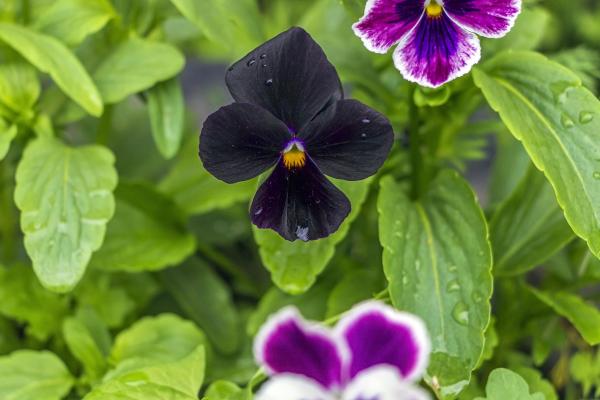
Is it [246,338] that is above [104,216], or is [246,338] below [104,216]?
below

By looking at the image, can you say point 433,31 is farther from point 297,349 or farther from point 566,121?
point 297,349

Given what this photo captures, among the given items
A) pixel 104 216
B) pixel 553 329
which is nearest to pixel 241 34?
pixel 104 216

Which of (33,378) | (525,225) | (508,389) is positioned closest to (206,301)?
(33,378)

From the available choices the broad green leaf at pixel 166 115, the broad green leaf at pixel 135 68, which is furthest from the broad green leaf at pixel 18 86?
the broad green leaf at pixel 166 115

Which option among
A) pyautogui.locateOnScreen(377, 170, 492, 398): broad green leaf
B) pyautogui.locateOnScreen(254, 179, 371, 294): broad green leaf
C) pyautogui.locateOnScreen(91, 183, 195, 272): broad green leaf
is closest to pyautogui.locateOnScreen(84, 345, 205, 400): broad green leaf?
pyautogui.locateOnScreen(254, 179, 371, 294): broad green leaf

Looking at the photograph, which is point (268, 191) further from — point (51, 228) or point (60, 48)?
point (60, 48)

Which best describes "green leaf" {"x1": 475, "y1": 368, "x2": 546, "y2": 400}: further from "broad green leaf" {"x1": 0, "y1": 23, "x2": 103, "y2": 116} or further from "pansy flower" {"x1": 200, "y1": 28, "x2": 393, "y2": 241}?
"broad green leaf" {"x1": 0, "y1": 23, "x2": 103, "y2": 116}
